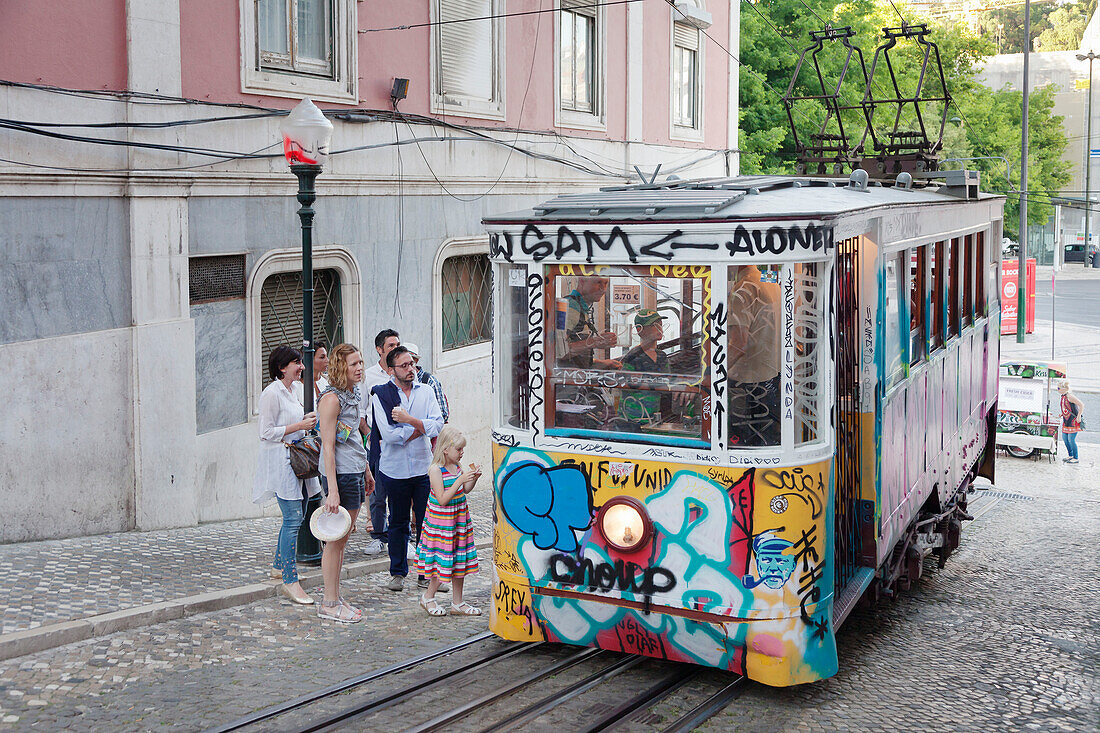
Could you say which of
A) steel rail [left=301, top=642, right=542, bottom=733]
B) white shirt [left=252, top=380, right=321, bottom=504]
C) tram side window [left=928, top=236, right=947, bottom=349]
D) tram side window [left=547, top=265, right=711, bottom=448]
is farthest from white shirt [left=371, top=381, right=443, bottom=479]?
tram side window [left=928, top=236, right=947, bottom=349]

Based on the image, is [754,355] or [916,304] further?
[916,304]

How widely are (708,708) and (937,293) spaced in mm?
4387

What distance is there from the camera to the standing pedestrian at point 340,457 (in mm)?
7438

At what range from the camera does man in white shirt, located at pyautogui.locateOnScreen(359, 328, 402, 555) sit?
902 cm

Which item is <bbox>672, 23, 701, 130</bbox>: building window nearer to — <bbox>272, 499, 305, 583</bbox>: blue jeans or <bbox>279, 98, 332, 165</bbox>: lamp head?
<bbox>279, 98, 332, 165</bbox>: lamp head

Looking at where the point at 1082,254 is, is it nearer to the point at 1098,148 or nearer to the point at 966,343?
the point at 1098,148

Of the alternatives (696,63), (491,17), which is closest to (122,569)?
(491,17)

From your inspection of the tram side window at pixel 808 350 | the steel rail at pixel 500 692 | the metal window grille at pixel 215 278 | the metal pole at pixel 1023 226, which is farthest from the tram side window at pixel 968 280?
the metal pole at pixel 1023 226

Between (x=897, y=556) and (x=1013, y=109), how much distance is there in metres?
49.8

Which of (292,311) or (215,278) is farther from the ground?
(215,278)

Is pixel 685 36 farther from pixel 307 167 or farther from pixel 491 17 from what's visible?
pixel 307 167

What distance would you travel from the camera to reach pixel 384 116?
12680 mm

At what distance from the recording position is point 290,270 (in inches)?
453

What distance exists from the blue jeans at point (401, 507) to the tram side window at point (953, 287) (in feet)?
14.9
